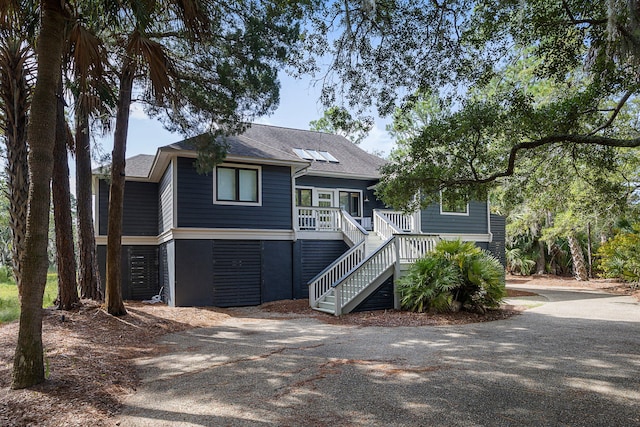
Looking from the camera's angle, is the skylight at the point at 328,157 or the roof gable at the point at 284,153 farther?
the skylight at the point at 328,157

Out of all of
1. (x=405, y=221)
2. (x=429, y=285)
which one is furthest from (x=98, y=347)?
(x=405, y=221)

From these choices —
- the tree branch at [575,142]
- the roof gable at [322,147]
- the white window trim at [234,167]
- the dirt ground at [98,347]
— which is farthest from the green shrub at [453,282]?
the roof gable at [322,147]

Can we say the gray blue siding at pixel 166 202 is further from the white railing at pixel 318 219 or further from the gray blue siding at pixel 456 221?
the gray blue siding at pixel 456 221

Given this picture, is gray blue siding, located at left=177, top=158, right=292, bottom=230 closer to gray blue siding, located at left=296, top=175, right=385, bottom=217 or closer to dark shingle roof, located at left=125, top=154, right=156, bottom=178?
gray blue siding, located at left=296, top=175, right=385, bottom=217

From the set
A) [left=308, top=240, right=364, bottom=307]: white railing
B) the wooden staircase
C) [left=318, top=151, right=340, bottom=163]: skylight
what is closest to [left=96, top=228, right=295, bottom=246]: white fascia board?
[left=308, top=240, right=364, bottom=307]: white railing

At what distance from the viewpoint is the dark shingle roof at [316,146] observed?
1688 centimetres

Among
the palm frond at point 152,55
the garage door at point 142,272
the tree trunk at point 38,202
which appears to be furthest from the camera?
the garage door at point 142,272

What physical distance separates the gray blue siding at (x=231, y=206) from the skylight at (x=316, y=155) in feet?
12.2

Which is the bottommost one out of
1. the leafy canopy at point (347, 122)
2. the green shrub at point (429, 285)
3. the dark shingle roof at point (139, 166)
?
the green shrub at point (429, 285)

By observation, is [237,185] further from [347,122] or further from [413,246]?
[347,122]

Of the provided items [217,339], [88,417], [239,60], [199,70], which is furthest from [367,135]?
[88,417]

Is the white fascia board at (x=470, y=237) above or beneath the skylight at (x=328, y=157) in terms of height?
beneath

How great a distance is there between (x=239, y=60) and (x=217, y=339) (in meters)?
5.75

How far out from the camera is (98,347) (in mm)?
6695
